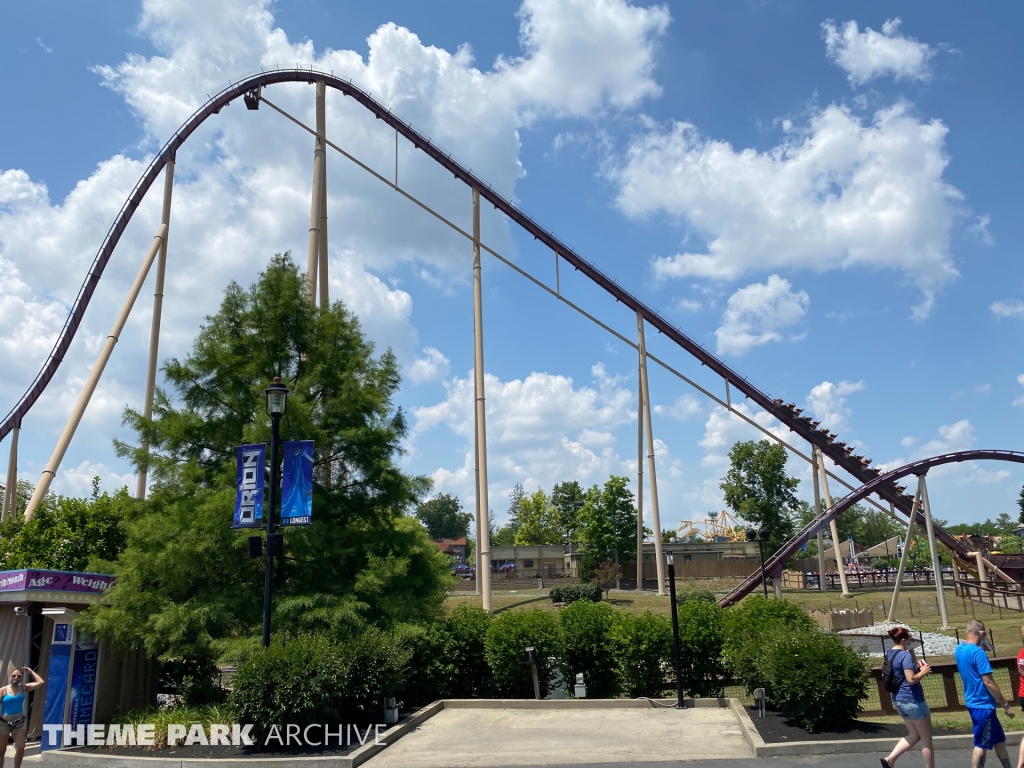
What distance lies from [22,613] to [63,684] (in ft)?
4.73

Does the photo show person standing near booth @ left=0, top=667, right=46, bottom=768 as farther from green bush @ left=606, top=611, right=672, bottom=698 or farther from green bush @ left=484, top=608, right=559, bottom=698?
green bush @ left=606, top=611, right=672, bottom=698

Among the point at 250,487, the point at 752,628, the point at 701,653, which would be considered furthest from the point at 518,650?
the point at 250,487

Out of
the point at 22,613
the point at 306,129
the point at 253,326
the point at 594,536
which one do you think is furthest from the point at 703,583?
the point at 22,613

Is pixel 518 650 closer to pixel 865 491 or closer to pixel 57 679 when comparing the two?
pixel 57 679

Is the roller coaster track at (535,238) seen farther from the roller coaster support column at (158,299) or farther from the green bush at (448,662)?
the green bush at (448,662)

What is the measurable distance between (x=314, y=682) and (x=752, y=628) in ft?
26.9

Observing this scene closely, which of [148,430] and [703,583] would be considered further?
[703,583]

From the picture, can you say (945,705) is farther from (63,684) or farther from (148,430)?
(148,430)

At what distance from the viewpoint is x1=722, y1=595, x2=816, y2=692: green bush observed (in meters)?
13.4

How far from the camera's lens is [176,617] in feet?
46.9

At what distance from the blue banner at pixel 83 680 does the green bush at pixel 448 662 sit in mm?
5696

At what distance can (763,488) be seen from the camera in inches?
2263

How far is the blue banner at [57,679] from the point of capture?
12914 mm

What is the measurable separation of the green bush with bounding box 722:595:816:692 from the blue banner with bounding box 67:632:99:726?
38.3 ft
